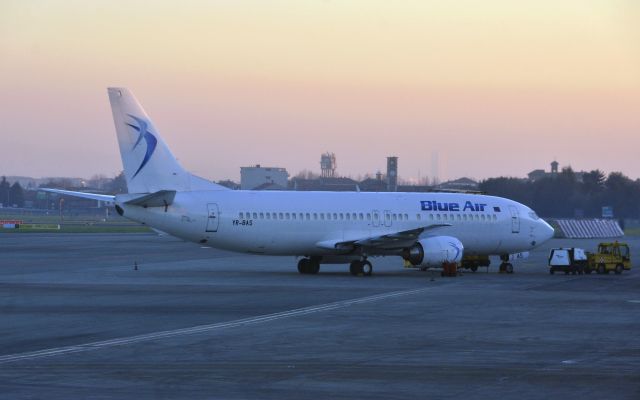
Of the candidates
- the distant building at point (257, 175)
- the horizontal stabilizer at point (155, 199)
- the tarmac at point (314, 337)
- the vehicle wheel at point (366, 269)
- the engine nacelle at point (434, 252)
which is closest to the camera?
the tarmac at point (314, 337)

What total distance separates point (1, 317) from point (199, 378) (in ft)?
36.0

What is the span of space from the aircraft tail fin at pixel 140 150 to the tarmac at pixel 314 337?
387 cm

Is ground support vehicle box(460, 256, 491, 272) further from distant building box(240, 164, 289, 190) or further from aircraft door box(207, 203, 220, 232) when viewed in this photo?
distant building box(240, 164, 289, 190)

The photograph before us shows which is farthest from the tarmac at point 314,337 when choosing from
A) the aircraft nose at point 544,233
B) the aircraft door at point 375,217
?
the aircraft nose at point 544,233

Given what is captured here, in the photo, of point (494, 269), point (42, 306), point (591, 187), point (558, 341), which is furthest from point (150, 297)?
point (591, 187)

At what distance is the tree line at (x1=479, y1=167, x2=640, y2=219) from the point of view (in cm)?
11531

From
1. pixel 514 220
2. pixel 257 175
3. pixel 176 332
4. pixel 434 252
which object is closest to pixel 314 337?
pixel 176 332

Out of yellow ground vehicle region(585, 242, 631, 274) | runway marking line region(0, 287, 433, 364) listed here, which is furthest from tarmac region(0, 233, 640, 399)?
yellow ground vehicle region(585, 242, 631, 274)

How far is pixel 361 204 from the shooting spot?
151ft

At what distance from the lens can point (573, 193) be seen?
121 m

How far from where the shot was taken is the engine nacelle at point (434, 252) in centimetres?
4406

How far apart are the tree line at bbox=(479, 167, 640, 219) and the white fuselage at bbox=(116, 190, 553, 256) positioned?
6281 cm

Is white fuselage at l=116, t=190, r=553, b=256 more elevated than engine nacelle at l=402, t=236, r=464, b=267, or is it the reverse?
white fuselage at l=116, t=190, r=553, b=256

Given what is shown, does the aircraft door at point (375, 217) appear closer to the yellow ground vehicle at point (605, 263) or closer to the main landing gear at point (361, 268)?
the main landing gear at point (361, 268)
